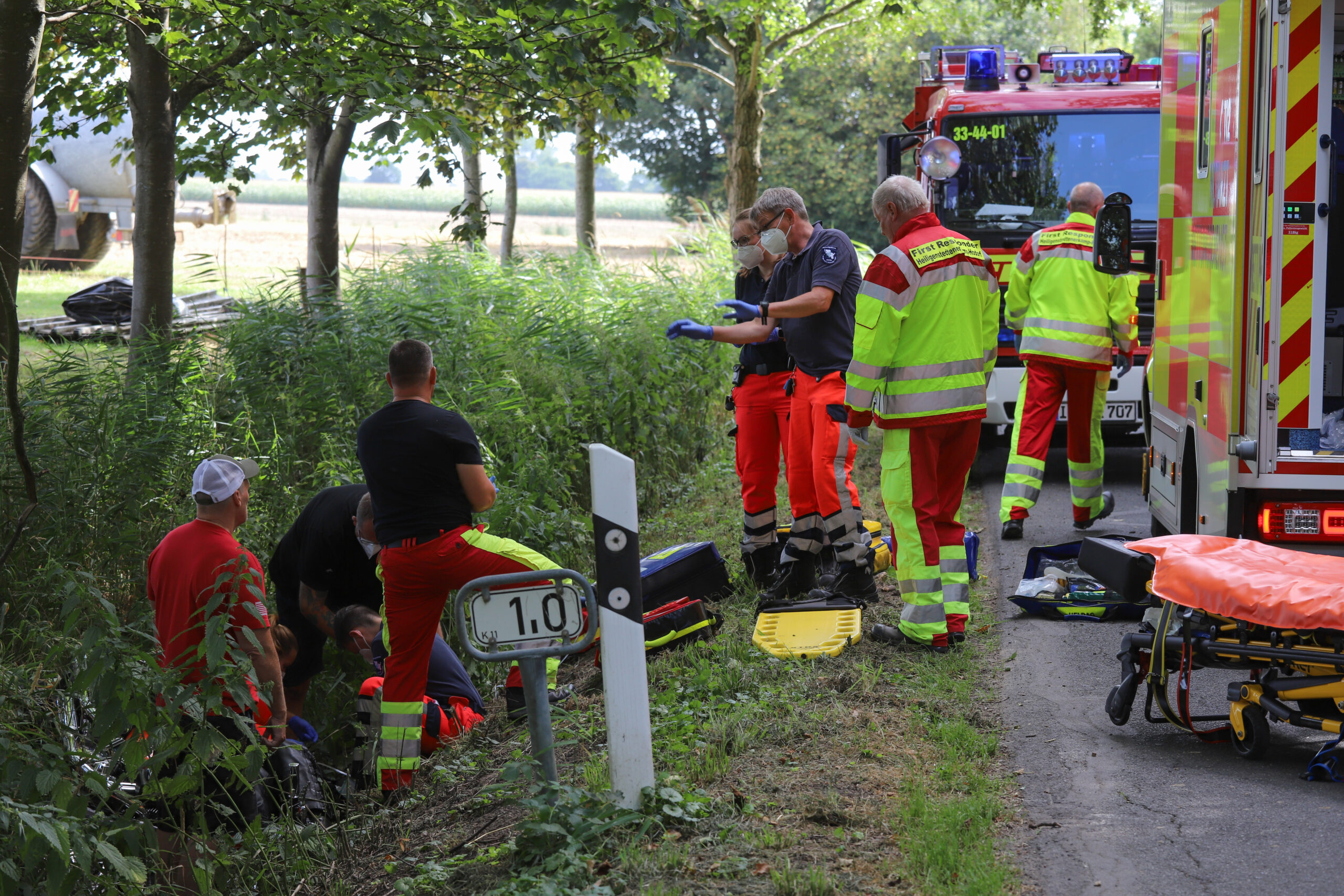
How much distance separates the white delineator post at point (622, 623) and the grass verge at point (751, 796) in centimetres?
14

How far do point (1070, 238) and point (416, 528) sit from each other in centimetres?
472

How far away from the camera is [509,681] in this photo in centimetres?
552

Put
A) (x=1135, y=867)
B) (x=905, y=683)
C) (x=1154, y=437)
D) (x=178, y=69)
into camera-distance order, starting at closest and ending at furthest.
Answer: (x=1135, y=867) → (x=905, y=683) → (x=1154, y=437) → (x=178, y=69)

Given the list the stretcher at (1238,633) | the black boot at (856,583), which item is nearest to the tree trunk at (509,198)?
the black boot at (856,583)

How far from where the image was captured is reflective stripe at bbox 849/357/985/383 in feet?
17.4

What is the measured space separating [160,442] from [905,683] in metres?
3.72

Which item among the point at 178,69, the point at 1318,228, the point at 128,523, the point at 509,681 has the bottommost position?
the point at 509,681

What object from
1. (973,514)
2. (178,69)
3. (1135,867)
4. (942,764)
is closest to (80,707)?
(942,764)

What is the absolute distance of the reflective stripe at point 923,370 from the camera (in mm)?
5289

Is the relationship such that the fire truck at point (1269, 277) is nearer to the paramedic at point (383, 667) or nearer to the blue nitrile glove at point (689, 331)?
the blue nitrile glove at point (689, 331)

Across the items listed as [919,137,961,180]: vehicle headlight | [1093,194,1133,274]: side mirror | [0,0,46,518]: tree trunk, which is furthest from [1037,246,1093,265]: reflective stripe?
[0,0,46,518]: tree trunk

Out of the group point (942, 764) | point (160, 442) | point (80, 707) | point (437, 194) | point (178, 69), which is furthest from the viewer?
point (437, 194)

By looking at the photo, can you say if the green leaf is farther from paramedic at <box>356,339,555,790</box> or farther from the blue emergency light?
the blue emergency light

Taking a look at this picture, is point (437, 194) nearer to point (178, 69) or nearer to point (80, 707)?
point (178, 69)
